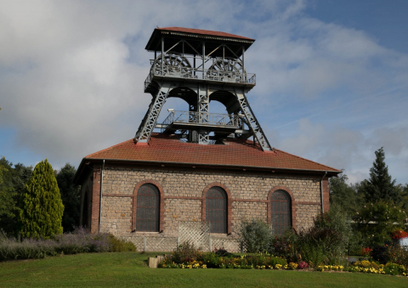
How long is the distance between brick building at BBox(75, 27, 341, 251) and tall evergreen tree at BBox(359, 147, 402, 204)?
1916 cm

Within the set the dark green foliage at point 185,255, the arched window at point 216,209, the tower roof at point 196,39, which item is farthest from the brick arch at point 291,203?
the tower roof at point 196,39

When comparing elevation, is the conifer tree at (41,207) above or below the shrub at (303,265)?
above

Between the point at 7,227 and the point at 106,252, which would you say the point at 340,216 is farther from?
the point at 7,227

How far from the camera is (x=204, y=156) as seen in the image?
2811 cm

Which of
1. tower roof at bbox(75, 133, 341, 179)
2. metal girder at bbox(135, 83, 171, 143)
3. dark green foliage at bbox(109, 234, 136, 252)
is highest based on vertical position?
metal girder at bbox(135, 83, 171, 143)

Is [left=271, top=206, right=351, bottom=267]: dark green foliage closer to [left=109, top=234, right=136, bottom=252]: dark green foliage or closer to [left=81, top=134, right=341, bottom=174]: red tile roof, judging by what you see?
[left=109, top=234, right=136, bottom=252]: dark green foliage

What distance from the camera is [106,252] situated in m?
21.4

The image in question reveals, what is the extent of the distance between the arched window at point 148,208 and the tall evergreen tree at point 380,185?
2676cm

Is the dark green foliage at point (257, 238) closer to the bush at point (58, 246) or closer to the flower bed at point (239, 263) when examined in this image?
the flower bed at point (239, 263)

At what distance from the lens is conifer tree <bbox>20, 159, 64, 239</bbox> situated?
2316 cm

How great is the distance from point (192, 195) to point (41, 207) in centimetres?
824

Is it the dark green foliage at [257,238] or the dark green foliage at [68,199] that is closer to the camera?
the dark green foliage at [257,238]

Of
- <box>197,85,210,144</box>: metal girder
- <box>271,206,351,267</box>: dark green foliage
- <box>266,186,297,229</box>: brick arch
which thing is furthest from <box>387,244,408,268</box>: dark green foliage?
<box>197,85,210,144</box>: metal girder

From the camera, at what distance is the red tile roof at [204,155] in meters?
26.7
